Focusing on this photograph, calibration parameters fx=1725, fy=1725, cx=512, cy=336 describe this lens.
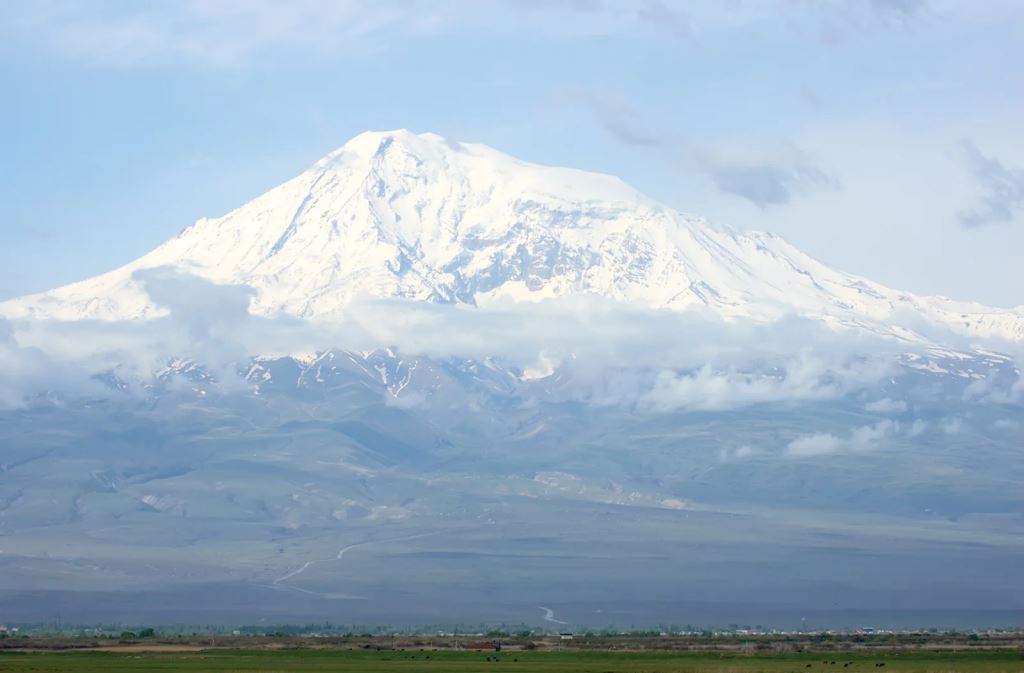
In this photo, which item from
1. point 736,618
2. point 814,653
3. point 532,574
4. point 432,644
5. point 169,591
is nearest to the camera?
point 814,653

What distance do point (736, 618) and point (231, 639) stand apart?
52.9 metres

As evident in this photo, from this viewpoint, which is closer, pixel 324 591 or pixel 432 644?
pixel 432 644

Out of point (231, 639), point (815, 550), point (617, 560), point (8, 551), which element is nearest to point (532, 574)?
point (617, 560)

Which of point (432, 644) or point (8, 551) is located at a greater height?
point (8, 551)

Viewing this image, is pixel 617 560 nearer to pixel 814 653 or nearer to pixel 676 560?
pixel 676 560

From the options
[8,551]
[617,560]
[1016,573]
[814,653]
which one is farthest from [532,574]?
[814,653]

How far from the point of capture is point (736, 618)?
144625mm

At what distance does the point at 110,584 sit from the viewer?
174 metres

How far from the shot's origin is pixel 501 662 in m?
81.3

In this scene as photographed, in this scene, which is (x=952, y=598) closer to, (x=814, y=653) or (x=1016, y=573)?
(x=1016, y=573)

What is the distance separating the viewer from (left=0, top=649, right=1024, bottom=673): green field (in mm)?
74062

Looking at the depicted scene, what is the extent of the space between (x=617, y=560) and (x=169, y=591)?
49527 millimetres

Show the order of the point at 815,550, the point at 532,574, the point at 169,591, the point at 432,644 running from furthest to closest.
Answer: the point at 815,550
the point at 532,574
the point at 169,591
the point at 432,644

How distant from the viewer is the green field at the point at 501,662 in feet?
243
